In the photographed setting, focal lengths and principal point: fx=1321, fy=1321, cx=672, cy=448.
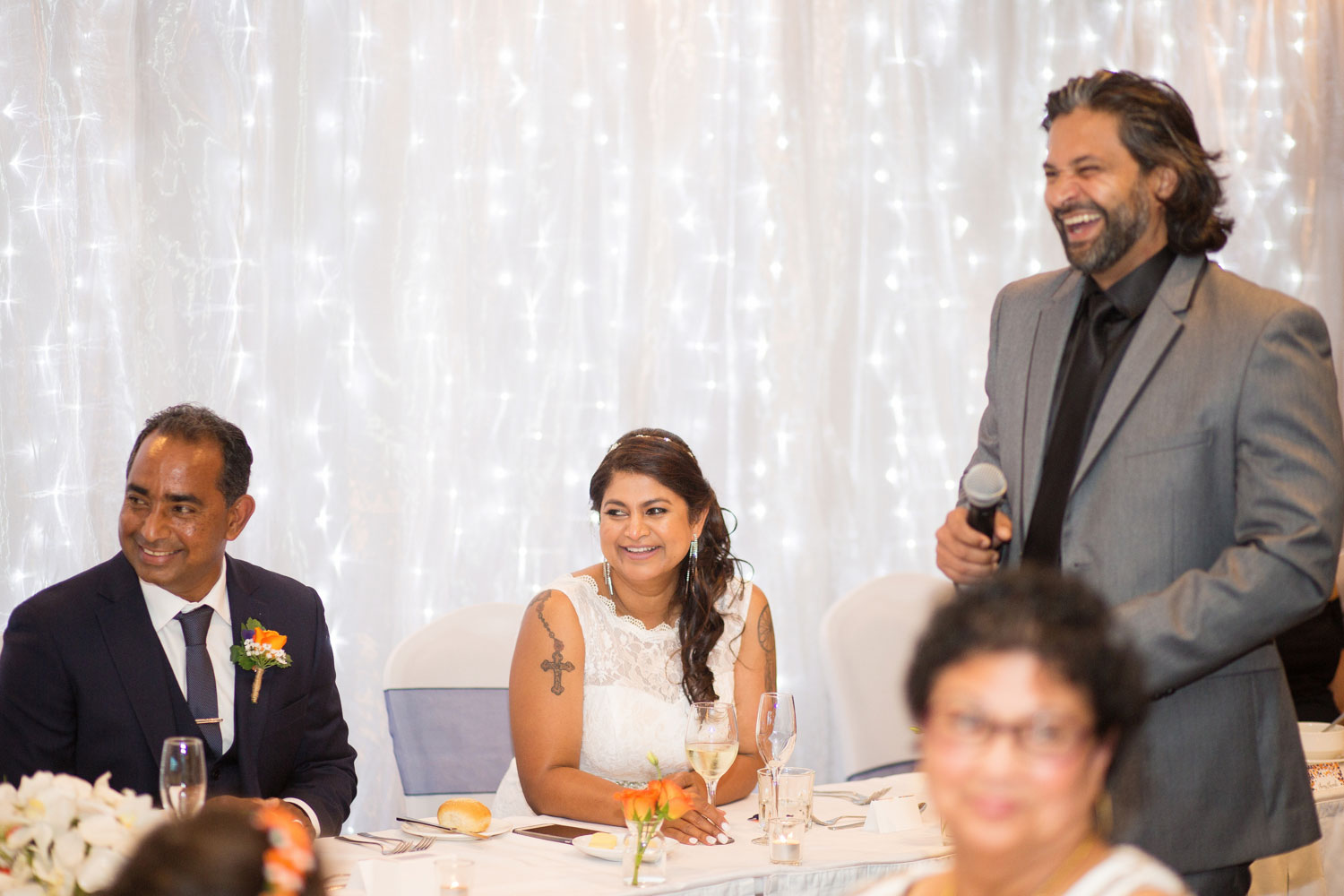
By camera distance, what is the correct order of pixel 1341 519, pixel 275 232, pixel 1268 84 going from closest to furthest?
pixel 1341 519, pixel 275 232, pixel 1268 84

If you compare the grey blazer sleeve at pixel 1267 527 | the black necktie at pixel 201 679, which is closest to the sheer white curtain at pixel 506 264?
the black necktie at pixel 201 679

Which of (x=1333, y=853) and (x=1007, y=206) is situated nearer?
(x=1333, y=853)

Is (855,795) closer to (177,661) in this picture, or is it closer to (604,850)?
(604,850)

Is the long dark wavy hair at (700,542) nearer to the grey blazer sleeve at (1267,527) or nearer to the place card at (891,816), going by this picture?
the place card at (891,816)

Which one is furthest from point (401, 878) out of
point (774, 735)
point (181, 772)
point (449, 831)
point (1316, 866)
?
point (1316, 866)

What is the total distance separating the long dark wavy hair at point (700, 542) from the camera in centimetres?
315

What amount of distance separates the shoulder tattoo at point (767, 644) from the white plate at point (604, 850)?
0.99 m

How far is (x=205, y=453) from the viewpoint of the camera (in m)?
2.70

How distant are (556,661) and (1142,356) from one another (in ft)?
5.01

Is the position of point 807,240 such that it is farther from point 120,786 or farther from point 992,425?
point 120,786

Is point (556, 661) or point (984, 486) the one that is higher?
point (984, 486)

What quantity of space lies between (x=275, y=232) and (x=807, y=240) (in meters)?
1.81

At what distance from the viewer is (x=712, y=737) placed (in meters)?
2.31

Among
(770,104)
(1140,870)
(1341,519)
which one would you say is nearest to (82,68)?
(770,104)
